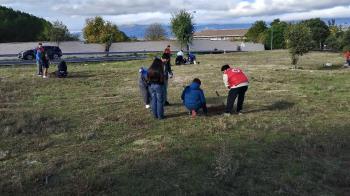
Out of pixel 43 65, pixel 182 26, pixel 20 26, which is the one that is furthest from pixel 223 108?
pixel 20 26

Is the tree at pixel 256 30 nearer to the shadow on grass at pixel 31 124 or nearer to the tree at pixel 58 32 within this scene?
the tree at pixel 58 32

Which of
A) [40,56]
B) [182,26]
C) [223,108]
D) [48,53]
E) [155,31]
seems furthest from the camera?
[155,31]

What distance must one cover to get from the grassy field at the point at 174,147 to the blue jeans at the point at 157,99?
11.0 inches

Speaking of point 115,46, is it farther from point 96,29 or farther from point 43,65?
point 43,65

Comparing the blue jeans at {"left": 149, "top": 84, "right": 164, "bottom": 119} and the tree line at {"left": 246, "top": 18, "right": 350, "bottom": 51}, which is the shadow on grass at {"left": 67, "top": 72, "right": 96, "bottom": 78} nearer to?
the blue jeans at {"left": 149, "top": 84, "right": 164, "bottom": 119}

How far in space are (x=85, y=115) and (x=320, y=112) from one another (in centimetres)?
630

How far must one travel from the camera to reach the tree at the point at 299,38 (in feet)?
93.5

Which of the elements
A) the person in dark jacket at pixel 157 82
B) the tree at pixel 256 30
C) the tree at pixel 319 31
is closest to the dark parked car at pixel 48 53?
the person in dark jacket at pixel 157 82

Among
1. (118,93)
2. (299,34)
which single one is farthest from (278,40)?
(118,93)

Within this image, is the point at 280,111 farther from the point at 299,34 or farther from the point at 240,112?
the point at 299,34

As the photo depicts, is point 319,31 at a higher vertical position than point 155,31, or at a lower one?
lower

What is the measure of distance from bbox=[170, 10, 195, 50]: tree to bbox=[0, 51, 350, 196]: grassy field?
1846 inches

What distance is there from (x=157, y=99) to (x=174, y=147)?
2935 millimetres

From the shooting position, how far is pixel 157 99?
12.0m
